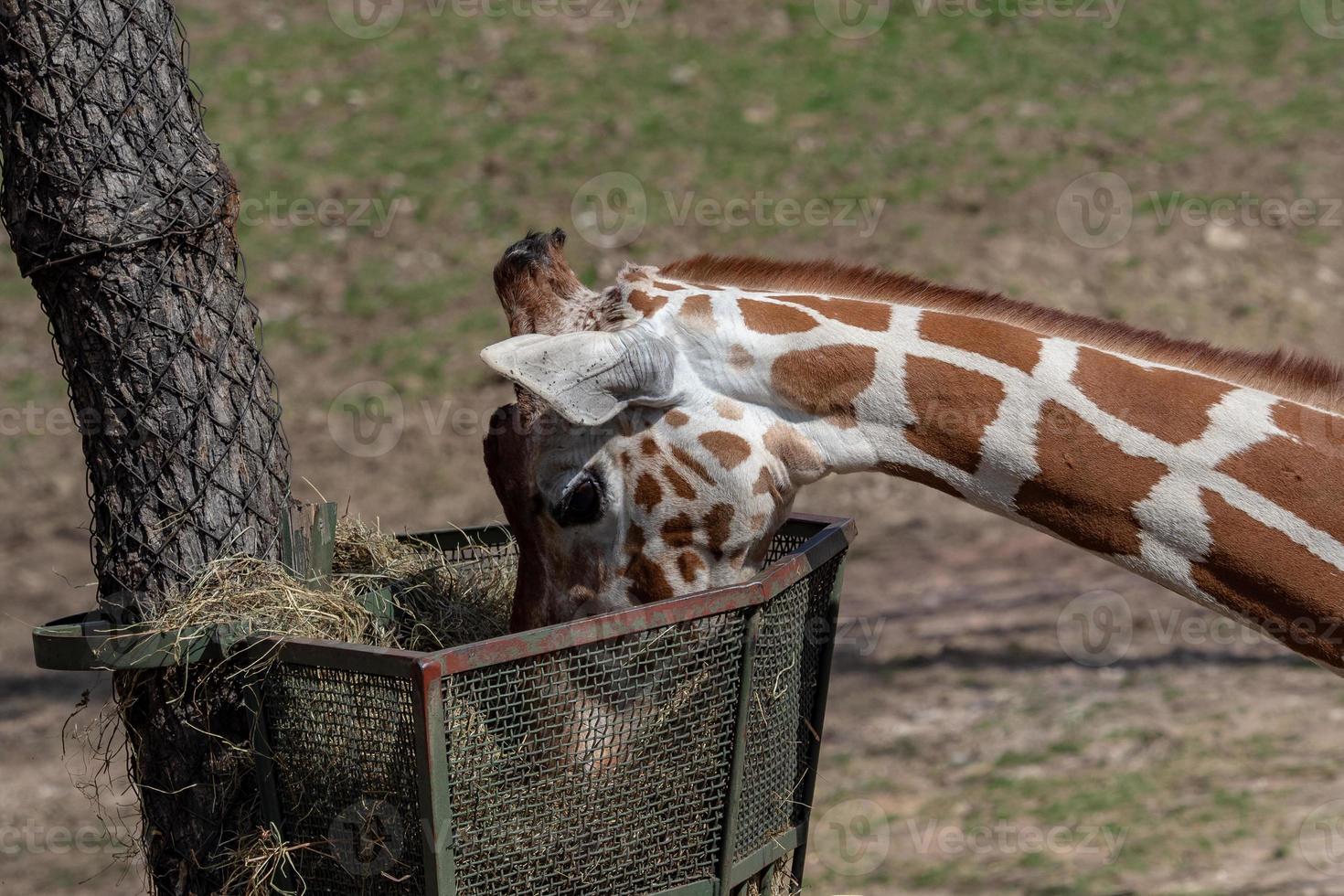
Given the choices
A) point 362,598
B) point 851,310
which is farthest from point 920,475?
point 362,598

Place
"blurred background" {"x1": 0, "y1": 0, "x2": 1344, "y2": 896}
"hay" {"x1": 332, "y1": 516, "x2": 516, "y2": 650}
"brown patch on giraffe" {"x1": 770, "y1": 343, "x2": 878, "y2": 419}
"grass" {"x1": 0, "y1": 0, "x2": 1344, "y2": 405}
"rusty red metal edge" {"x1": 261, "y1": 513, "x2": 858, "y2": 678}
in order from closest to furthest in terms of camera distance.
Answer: "rusty red metal edge" {"x1": 261, "y1": 513, "x2": 858, "y2": 678} → "brown patch on giraffe" {"x1": 770, "y1": 343, "x2": 878, "y2": 419} → "hay" {"x1": 332, "y1": 516, "x2": 516, "y2": 650} → "blurred background" {"x1": 0, "y1": 0, "x2": 1344, "y2": 896} → "grass" {"x1": 0, "y1": 0, "x2": 1344, "y2": 405}

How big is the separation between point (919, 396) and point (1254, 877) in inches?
91.5

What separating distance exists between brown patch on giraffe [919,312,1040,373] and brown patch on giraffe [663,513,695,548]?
0.60 m

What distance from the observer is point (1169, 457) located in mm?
2477

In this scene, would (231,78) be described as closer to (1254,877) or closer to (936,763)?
(936,763)

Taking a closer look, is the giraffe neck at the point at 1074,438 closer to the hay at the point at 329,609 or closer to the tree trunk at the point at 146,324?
the hay at the point at 329,609

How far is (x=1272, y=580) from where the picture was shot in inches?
95.8

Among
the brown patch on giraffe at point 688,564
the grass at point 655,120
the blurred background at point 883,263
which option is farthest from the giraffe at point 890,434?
the grass at point 655,120

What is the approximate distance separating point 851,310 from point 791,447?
12.6 inches

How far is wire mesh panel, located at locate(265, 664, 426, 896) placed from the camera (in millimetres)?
2223

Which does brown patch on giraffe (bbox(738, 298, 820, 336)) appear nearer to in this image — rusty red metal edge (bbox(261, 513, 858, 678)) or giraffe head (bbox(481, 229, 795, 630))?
giraffe head (bbox(481, 229, 795, 630))

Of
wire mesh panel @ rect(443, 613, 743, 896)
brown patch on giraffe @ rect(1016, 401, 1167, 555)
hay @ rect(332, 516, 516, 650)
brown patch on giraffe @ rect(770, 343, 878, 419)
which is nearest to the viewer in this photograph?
wire mesh panel @ rect(443, 613, 743, 896)

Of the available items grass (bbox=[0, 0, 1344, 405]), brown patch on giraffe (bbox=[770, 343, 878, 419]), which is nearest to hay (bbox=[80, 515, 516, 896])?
brown patch on giraffe (bbox=[770, 343, 878, 419])

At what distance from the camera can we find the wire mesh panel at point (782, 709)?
8.50 feet
